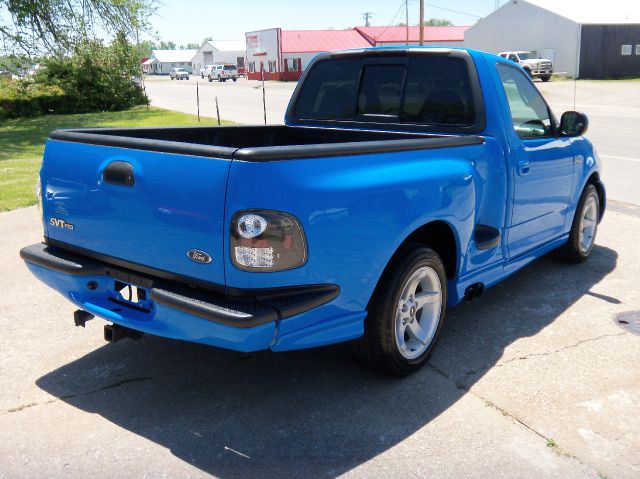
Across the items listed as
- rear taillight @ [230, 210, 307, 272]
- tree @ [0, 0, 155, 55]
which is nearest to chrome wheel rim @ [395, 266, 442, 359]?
rear taillight @ [230, 210, 307, 272]

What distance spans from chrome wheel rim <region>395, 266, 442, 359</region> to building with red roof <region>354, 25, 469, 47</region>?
68817 mm

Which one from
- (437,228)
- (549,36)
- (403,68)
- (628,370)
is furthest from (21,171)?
(549,36)

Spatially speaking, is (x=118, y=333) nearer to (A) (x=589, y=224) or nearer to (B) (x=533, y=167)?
(B) (x=533, y=167)

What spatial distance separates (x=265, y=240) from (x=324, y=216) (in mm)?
306

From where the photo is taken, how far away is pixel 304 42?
229 feet

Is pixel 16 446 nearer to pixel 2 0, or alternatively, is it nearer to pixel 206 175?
pixel 206 175

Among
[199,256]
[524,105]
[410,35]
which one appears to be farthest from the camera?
[410,35]

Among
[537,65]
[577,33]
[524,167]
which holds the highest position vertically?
[577,33]

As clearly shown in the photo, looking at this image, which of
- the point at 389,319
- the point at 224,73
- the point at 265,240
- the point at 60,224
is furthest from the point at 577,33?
the point at 265,240

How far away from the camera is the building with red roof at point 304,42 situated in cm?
6769

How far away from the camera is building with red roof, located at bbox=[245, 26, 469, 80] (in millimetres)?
67688

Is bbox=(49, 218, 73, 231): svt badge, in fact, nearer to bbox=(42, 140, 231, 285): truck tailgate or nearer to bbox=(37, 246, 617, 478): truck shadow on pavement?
bbox=(42, 140, 231, 285): truck tailgate

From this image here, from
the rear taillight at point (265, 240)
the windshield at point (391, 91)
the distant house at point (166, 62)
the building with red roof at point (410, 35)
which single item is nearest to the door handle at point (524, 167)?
the windshield at point (391, 91)

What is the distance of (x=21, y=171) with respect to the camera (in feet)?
40.4
